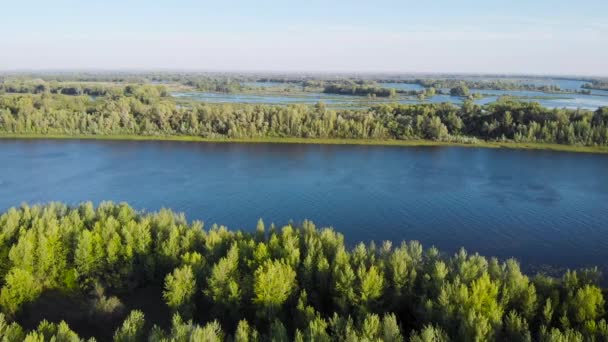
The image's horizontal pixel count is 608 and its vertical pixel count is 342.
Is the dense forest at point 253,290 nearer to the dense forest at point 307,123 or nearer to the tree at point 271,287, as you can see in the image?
the tree at point 271,287

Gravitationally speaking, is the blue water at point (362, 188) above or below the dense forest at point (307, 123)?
below

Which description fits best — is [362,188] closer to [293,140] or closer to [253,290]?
[253,290]

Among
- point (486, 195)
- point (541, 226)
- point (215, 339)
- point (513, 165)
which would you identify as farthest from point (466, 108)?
point (215, 339)

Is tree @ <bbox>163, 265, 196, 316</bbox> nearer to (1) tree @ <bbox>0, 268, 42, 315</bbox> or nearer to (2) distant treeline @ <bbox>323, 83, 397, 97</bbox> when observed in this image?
(1) tree @ <bbox>0, 268, 42, 315</bbox>

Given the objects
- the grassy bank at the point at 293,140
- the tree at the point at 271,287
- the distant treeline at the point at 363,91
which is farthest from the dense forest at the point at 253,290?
the distant treeline at the point at 363,91

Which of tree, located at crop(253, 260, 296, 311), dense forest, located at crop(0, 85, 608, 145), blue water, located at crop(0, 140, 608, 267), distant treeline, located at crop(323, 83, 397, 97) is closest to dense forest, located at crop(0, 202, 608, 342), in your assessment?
tree, located at crop(253, 260, 296, 311)

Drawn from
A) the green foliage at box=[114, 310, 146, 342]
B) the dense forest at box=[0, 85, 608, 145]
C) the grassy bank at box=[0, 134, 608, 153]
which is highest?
the dense forest at box=[0, 85, 608, 145]

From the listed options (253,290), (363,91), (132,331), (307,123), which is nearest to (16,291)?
(132,331)
